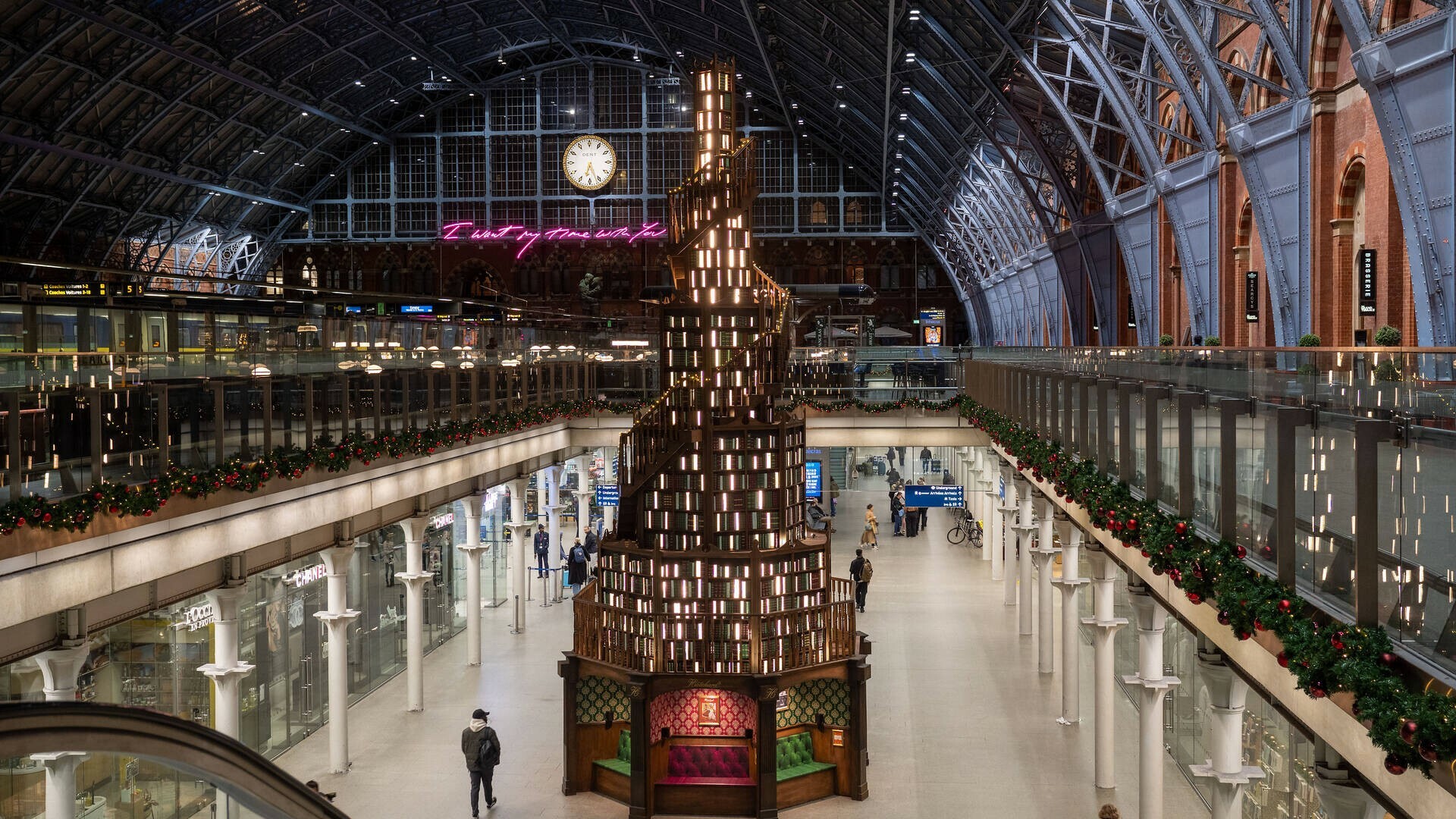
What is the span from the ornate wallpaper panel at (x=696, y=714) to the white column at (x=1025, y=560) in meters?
11.2

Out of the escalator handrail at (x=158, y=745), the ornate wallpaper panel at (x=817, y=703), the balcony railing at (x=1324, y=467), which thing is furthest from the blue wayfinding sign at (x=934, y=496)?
the escalator handrail at (x=158, y=745)

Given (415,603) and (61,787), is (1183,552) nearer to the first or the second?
(61,787)

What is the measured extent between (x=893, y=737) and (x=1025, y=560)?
9.10 meters

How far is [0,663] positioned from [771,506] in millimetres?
10550

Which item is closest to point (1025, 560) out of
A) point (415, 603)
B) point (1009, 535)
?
point (1009, 535)

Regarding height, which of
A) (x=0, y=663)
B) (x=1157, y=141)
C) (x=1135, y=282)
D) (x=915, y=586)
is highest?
(x=1157, y=141)

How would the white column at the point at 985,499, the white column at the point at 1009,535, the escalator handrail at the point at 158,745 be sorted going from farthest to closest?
the white column at the point at 985,499
the white column at the point at 1009,535
the escalator handrail at the point at 158,745

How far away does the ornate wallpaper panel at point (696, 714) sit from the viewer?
17828mm

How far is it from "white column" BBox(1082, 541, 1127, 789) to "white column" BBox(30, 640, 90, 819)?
11.8 m

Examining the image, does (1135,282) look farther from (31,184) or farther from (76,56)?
(31,184)

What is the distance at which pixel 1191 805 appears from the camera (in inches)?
652

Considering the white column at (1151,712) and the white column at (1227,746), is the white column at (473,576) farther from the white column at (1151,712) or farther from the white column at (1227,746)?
the white column at (1227,746)

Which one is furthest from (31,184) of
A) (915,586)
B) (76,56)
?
(915,586)

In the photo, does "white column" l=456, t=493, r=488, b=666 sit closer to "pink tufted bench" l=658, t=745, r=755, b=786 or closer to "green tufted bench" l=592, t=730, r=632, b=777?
"green tufted bench" l=592, t=730, r=632, b=777
